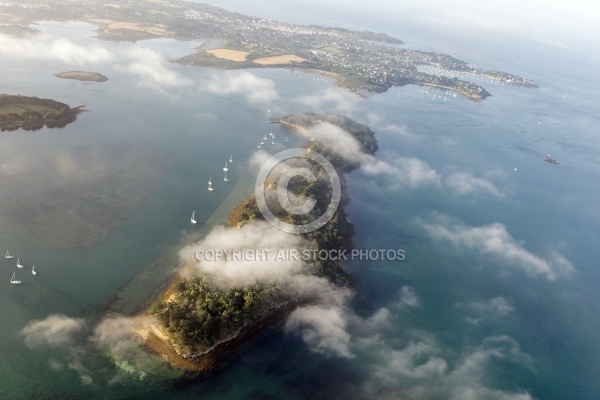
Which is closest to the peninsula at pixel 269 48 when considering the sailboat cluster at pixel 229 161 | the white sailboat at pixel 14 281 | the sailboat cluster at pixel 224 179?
the sailboat cluster at pixel 229 161

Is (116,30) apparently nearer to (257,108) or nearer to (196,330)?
(257,108)

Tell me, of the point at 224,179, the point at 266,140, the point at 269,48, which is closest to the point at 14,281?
the point at 224,179

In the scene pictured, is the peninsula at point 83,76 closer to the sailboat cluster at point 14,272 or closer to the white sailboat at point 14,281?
the sailboat cluster at point 14,272

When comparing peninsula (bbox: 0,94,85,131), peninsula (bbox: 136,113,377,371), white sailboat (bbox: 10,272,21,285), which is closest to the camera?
peninsula (bbox: 136,113,377,371)

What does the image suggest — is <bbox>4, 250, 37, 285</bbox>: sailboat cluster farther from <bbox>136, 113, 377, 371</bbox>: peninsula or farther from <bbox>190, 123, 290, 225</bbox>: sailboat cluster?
<bbox>190, 123, 290, 225</bbox>: sailboat cluster

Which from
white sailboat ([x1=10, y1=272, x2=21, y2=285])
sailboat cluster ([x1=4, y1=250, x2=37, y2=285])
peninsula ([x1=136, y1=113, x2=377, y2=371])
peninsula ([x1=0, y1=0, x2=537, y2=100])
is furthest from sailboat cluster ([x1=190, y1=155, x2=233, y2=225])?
peninsula ([x1=0, y1=0, x2=537, y2=100])

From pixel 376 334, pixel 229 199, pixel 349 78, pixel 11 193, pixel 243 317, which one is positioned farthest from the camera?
pixel 349 78

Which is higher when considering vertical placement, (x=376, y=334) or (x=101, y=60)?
(x=101, y=60)

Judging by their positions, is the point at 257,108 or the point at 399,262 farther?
the point at 257,108

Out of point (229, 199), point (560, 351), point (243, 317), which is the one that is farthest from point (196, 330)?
point (560, 351)
